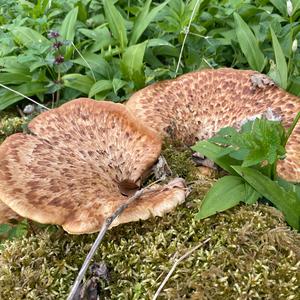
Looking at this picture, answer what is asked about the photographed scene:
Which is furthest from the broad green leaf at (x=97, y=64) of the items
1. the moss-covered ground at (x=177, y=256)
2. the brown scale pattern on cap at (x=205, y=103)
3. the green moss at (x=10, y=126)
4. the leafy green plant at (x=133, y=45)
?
the moss-covered ground at (x=177, y=256)

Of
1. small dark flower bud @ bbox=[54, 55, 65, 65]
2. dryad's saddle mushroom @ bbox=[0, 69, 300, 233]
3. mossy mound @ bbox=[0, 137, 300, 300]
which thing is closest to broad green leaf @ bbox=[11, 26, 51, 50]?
small dark flower bud @ bbox=[54, 55, 65, 65]

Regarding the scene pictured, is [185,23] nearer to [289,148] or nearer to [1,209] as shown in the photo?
[289,148]

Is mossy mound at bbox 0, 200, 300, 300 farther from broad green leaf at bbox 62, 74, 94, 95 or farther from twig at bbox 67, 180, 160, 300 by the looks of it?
broad green leaf at bbox 62, 74, 94, 95

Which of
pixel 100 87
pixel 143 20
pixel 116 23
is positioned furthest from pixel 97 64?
pixel 143 20

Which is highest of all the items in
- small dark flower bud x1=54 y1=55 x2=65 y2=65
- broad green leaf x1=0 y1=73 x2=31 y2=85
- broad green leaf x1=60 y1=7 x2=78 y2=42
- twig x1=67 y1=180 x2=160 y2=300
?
broad green leaf x1=60 y1=7 x2=78 y2=42

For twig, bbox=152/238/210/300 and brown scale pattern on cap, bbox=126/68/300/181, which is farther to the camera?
brown scale pattern on cap, bbox=126/68/300/181

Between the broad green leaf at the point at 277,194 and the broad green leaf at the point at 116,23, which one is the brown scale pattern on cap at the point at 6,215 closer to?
the broad green leaf at the point at 277,194

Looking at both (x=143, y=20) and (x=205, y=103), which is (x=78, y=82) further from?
(x=205, y=103)
